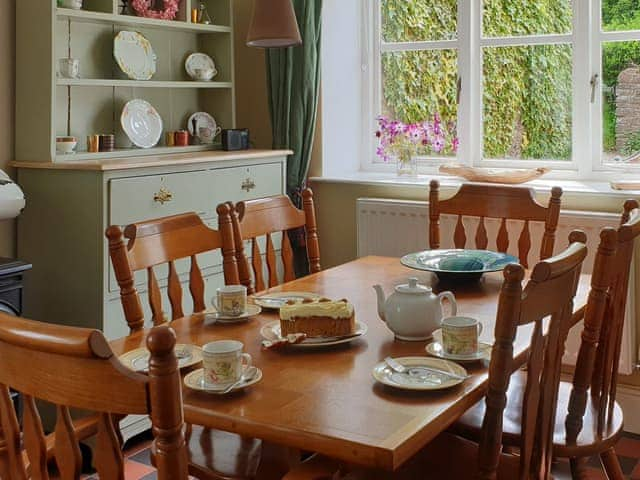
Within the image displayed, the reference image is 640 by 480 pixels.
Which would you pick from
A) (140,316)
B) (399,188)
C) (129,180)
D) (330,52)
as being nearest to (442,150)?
(399,188)

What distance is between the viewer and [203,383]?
5.26ft

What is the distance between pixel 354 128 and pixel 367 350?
2.64 metres

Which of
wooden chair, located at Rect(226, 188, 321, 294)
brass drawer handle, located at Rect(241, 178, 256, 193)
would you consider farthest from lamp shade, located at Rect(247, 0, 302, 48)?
brass drawer handle, located at Rect(241, 178, 256, 193)

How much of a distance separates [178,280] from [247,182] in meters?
1.47

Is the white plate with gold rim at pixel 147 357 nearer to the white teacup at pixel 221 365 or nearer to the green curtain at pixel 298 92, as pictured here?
the white teacup at pixel 221 365

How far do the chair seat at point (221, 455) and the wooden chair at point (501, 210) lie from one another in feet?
4.08

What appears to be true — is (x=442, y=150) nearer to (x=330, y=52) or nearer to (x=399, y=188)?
(x=399, y=188)

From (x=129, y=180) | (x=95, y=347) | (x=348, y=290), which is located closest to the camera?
(x=95, y=347)

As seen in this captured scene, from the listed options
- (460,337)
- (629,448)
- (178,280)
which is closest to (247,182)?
(178,280)

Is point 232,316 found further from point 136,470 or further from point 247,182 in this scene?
point 247,182

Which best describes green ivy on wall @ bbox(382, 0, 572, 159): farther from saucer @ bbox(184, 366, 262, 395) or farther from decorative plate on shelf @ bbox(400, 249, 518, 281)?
saucer @ bbox(184, 366, 262, 395)

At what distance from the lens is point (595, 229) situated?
3.35 meters

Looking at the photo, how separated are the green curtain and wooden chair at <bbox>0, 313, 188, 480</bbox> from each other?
2.93 metres

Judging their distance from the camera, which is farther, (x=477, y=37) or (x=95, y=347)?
(x=477, y=37)
